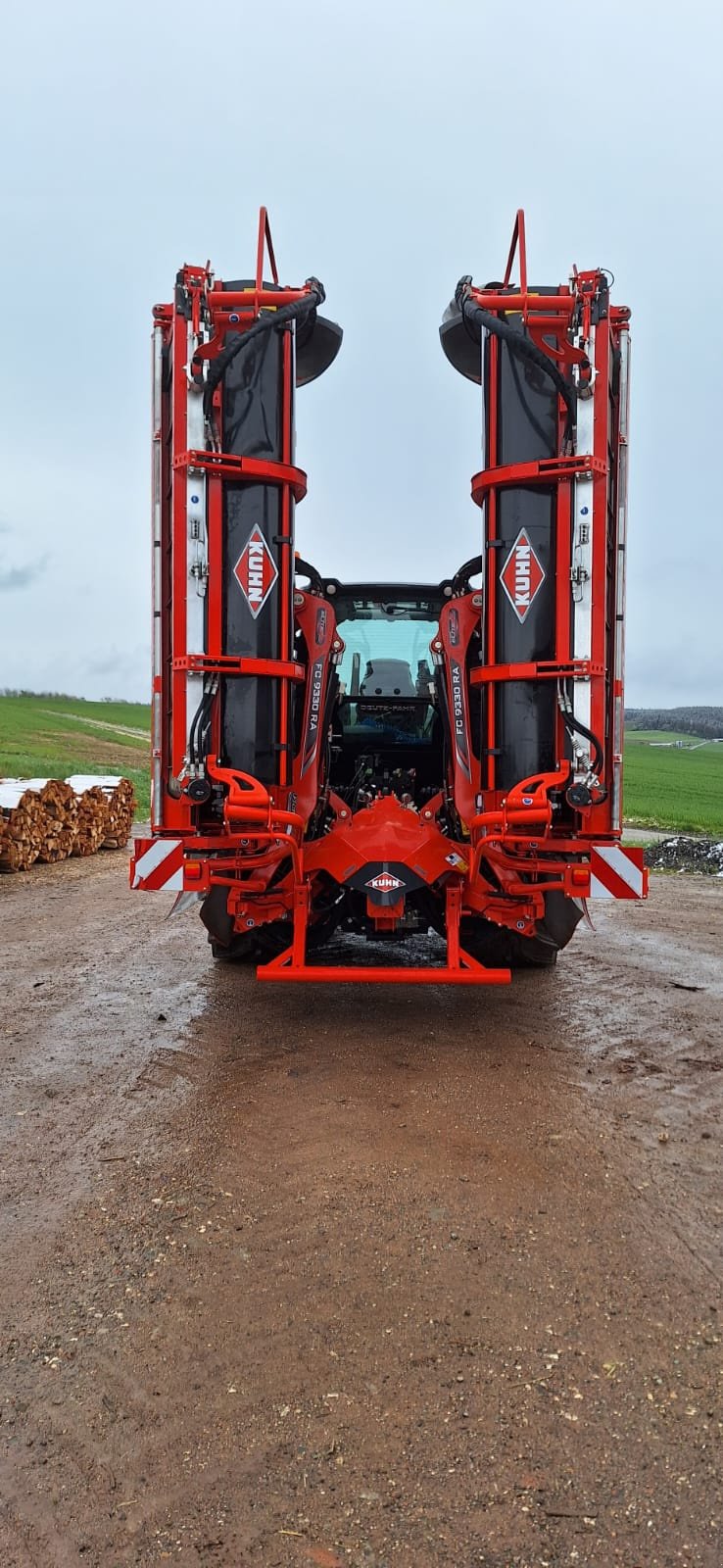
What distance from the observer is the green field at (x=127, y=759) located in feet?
72.8

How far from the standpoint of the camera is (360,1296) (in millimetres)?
2840

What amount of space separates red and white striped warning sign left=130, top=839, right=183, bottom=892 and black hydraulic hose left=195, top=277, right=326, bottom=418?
2.16 m

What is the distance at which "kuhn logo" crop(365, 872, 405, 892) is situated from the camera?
493 cm

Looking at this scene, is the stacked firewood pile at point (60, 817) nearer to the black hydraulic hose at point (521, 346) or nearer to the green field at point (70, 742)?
the green field at point (70, 742)

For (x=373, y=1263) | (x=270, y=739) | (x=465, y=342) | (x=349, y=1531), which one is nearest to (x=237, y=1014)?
(x=270, y=739)

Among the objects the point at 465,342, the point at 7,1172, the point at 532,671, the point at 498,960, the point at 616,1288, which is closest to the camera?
the point at 616,1288

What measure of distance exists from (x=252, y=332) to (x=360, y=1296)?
4156mm

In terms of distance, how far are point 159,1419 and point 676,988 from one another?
5.12 meters

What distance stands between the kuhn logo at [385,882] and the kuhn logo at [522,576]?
4.85 ft

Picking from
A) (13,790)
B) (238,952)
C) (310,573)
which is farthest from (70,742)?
(310,573)

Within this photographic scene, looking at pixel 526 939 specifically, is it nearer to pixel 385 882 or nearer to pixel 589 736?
pixel 385 882

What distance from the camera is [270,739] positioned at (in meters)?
4.99

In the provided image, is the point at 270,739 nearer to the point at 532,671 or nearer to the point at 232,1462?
the point at 532,671

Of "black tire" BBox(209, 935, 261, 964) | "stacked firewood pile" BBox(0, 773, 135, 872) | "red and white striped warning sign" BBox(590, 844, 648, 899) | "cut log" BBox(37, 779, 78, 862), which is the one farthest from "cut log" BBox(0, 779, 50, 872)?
"red and white striped warning sign" BBox(590, 844, 648, 899)
